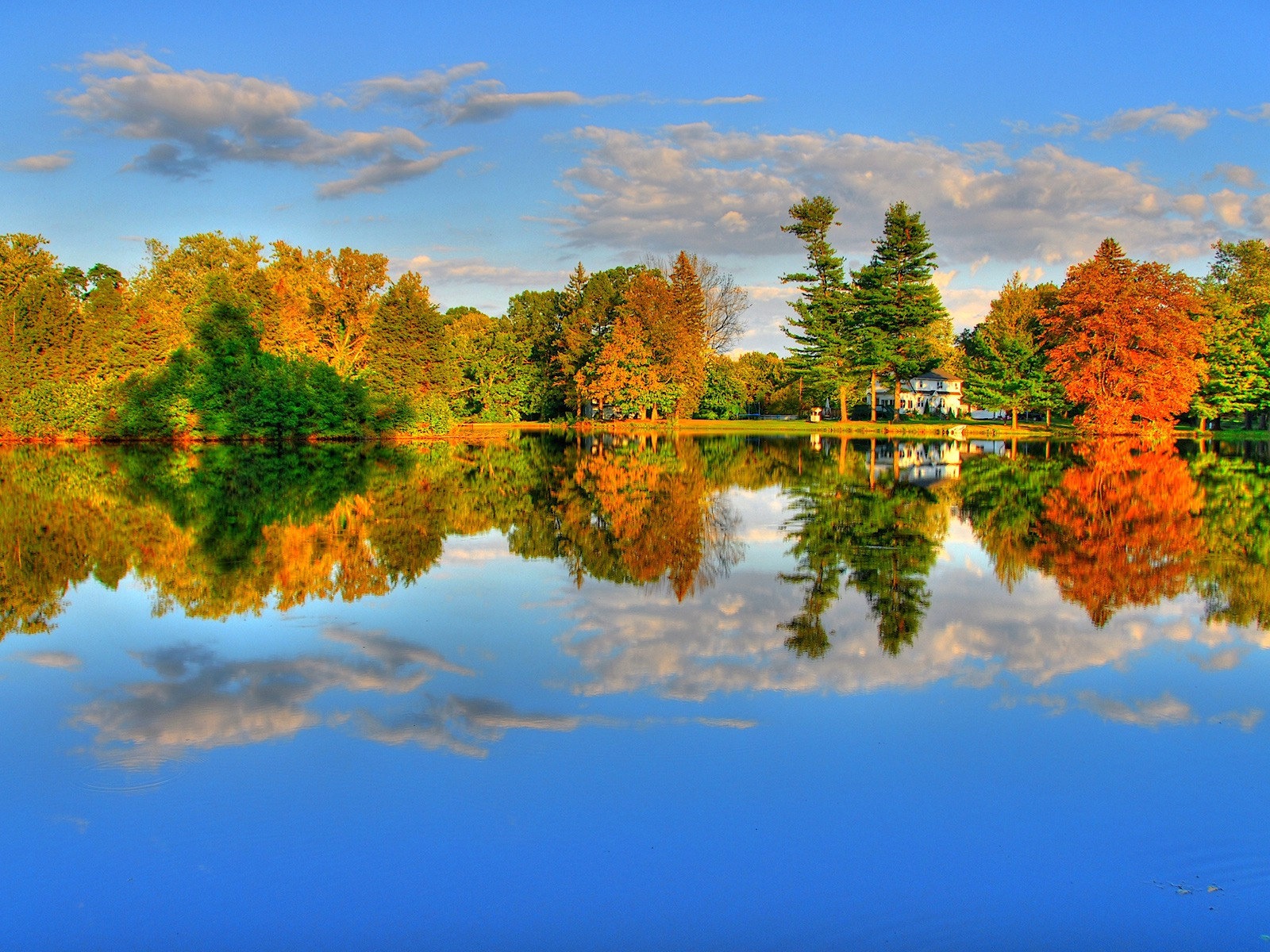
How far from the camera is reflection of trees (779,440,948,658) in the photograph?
7.97m

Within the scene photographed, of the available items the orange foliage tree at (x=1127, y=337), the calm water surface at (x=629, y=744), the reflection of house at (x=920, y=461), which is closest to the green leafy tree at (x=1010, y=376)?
the orange foliage tree at (x=1127, y=337)

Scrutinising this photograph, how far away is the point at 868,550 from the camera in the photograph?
38.7 ft

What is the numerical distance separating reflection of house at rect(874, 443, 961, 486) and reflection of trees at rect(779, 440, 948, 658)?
206 cm

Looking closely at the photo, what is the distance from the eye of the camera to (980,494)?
1875 cm

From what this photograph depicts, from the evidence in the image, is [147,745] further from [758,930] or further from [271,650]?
[758,930]

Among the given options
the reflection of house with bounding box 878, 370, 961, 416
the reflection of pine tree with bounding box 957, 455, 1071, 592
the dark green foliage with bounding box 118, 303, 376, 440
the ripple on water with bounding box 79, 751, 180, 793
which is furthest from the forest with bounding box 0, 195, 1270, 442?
the ripple on water with bounding box 79, 751, 180, 793

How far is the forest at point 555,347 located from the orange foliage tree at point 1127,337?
112mm

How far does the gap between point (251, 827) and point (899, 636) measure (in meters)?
5.45

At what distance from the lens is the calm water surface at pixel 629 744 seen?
360 centimetres

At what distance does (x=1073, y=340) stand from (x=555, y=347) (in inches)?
1310

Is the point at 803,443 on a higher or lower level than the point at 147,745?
higher

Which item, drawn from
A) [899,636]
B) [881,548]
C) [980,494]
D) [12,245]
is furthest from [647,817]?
[12,245]

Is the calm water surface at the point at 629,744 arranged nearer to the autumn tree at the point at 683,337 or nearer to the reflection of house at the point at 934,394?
the autumn tree at the point at 683,337

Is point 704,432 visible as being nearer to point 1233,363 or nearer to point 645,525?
point 1233,363
